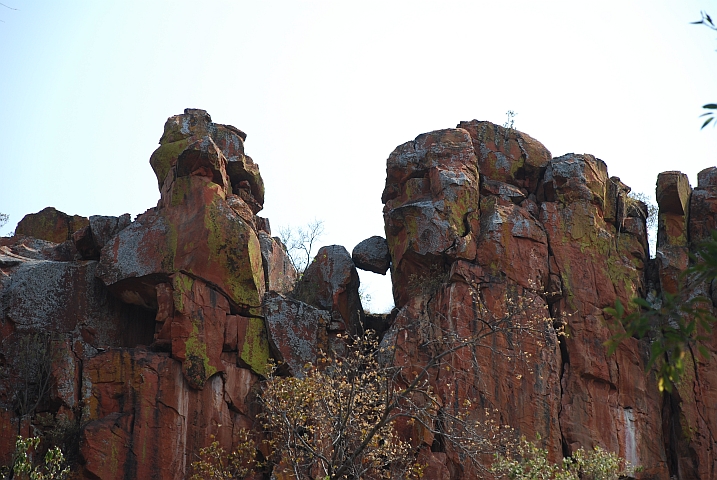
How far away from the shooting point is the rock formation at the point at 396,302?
2681 cm

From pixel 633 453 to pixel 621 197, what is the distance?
9357mm

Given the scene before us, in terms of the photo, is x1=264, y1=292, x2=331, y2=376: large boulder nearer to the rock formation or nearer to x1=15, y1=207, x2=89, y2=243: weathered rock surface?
the rock formation

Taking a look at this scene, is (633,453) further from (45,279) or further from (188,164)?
(45,279)

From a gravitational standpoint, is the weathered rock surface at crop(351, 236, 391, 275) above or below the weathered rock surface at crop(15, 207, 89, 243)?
below

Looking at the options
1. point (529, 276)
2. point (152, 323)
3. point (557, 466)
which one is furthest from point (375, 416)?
point (152, 323)

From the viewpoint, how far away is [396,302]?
30.6 meters

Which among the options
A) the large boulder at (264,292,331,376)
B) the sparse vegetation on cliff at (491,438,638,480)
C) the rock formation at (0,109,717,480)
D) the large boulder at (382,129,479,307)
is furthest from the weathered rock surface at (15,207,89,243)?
the sparse vegetation on cliff at (491,438,638,480)

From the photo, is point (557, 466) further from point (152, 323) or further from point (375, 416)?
point (152, 323)

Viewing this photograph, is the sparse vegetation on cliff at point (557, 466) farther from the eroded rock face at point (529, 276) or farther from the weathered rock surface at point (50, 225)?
the weathered rock surface at point (50, 225)

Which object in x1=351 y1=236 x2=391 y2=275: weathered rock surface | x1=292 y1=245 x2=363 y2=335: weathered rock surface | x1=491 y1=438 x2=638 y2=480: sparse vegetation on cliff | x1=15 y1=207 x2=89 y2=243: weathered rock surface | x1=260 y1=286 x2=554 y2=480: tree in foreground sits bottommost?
x1=491 y1=438 x2=638 y2=480: sparse vegetation on cliff

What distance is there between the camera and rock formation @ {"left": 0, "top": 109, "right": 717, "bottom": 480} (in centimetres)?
2681

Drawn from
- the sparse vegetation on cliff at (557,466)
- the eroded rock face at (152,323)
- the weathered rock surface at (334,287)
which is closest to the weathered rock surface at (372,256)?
the weathered rock surface at (334,287)

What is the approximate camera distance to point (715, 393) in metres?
28.6

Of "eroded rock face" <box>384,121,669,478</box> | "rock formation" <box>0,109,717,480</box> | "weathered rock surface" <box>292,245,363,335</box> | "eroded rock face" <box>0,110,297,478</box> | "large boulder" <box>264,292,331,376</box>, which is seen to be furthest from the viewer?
"weathered rock surface" <box>292,245,363,335</box>
